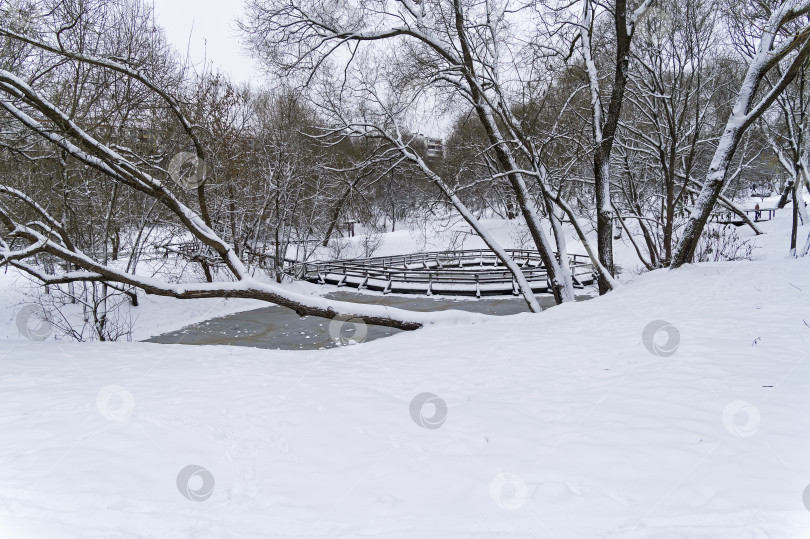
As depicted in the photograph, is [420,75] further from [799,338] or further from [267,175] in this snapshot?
[267,175]

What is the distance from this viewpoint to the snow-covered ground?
8.26 ft

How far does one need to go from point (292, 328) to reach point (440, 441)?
12251 mm

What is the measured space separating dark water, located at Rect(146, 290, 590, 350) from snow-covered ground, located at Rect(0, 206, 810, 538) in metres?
6.87

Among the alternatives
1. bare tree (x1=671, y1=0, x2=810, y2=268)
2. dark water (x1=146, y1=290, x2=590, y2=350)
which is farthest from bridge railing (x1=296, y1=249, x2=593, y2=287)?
bare tree (x1=671, y1=0, x2=810, y2=268)

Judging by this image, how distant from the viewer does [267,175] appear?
73.1 ft

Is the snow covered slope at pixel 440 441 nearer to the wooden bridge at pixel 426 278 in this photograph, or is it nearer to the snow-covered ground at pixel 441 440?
the snow-covered ground at pixel 441 440

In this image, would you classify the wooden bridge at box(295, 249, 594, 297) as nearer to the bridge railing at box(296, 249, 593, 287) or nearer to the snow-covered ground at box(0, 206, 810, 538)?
the bridge railing at box(296, 249, 593, 287)

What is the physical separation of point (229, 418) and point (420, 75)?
315 inches

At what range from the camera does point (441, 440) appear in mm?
3594

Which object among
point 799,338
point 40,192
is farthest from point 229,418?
point 40,192

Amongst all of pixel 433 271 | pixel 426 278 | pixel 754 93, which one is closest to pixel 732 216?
pixel 433 271

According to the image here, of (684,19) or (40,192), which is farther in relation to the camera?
(40,192)

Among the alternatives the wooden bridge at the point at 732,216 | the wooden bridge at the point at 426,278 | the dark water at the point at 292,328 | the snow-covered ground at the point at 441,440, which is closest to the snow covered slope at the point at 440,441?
the snow-covered ground at the point at 441,440

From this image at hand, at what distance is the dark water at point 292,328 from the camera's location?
13320 millimetres
